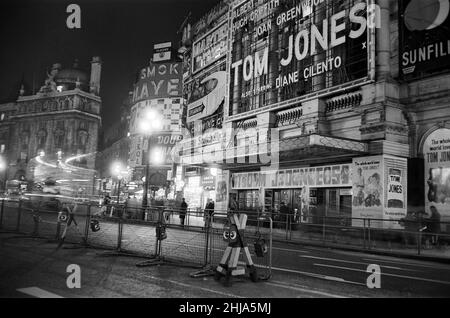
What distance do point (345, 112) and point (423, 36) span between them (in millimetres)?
5482

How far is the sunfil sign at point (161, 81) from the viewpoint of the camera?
74062 millimetres

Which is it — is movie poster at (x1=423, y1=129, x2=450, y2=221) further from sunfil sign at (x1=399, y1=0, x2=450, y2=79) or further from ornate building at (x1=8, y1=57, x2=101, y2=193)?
ornate building at (x1=8, y1=57, x2=101, y2=193)

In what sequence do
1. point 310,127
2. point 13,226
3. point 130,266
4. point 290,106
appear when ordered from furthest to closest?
point 290,106, point 310,127, point 13,226, point 130,266

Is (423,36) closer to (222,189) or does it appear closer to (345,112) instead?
(345,112)

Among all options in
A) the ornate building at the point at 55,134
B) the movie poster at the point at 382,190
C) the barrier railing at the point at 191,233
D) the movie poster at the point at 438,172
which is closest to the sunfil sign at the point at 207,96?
the barrier railing at the point at 191,233

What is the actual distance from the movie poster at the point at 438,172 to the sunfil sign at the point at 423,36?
318 centimetres

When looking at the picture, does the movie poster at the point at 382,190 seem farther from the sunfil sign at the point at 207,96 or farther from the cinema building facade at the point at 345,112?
the sunfil sign at the point at 207,96

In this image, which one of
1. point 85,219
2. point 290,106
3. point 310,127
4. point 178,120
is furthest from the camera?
point 178,120

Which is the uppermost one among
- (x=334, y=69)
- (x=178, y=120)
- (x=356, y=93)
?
(x=178, y=120)
